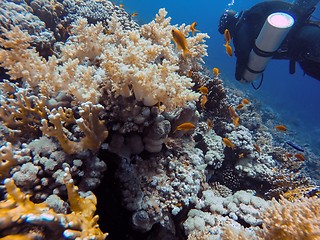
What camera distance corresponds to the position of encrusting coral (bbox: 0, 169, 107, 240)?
1448mm

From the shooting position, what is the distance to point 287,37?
18.5 feet

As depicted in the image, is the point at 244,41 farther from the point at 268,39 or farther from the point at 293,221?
the point at 293,221

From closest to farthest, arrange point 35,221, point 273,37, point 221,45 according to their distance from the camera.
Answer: point 35,221 < point 273,37 < point 221,45

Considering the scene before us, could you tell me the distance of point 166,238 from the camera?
2779 millimetres

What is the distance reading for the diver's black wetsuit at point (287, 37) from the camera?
17.9ft

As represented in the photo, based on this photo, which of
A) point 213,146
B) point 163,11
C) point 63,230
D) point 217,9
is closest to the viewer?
point 63,230

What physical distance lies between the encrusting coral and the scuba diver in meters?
5.52

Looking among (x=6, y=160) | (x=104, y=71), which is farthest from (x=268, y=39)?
(x=6, y=160)

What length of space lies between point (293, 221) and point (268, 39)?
4.66m

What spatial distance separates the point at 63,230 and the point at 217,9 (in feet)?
409

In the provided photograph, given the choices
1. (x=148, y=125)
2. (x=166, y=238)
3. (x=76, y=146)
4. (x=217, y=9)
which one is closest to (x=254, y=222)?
(x=166, y=238)

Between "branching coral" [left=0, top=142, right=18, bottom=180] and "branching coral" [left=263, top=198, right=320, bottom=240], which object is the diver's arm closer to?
"branching coral" [left=263, top=198, right=320, bottom=240]

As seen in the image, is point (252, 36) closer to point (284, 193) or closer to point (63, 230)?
point (284, 193)

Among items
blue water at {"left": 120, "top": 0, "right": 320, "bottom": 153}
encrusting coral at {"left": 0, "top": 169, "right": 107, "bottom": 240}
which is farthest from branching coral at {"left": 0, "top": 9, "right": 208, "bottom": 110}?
blue water at {"left": 120, "top": 0, "right": 320, "bottom": 153}
